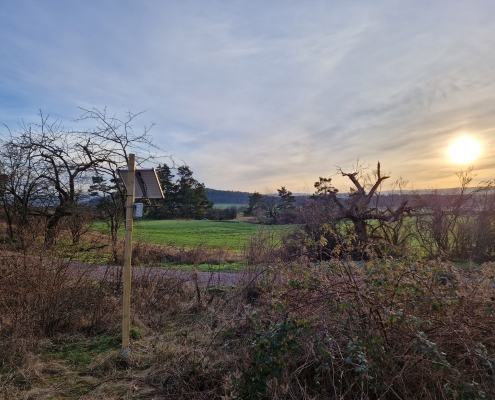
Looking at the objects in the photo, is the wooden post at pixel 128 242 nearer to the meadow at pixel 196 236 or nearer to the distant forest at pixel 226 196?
the meadow at pixel 196 236

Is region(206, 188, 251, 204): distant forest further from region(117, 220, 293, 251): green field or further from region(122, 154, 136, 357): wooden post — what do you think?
region(122, 154, 136, 357): wooden post

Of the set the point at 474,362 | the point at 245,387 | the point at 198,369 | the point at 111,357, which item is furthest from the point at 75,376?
the point at 474,362

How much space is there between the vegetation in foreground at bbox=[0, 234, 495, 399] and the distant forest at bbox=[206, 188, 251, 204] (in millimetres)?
64324

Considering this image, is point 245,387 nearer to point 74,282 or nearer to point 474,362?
point 474,362

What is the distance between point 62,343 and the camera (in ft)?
18.8

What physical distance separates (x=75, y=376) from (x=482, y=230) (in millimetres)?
15018

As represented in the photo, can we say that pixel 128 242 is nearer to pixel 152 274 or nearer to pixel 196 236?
pixel 152 274

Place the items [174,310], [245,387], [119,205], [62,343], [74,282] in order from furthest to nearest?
[119,205] < [174,310] < [74,282] < [62,343] < [245,387]

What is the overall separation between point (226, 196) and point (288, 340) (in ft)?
231

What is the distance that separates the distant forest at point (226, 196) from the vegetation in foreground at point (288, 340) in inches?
2532

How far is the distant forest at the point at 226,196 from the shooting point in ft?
234

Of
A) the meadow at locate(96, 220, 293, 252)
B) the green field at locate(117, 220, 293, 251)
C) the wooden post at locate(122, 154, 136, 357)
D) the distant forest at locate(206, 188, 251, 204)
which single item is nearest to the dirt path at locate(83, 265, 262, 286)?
the meadow at locate(96, 220, 293, 252)

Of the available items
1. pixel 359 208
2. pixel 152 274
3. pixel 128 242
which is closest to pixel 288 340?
pixel 128 242

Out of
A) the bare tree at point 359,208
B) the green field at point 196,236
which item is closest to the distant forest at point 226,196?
the green field at point 196,236
